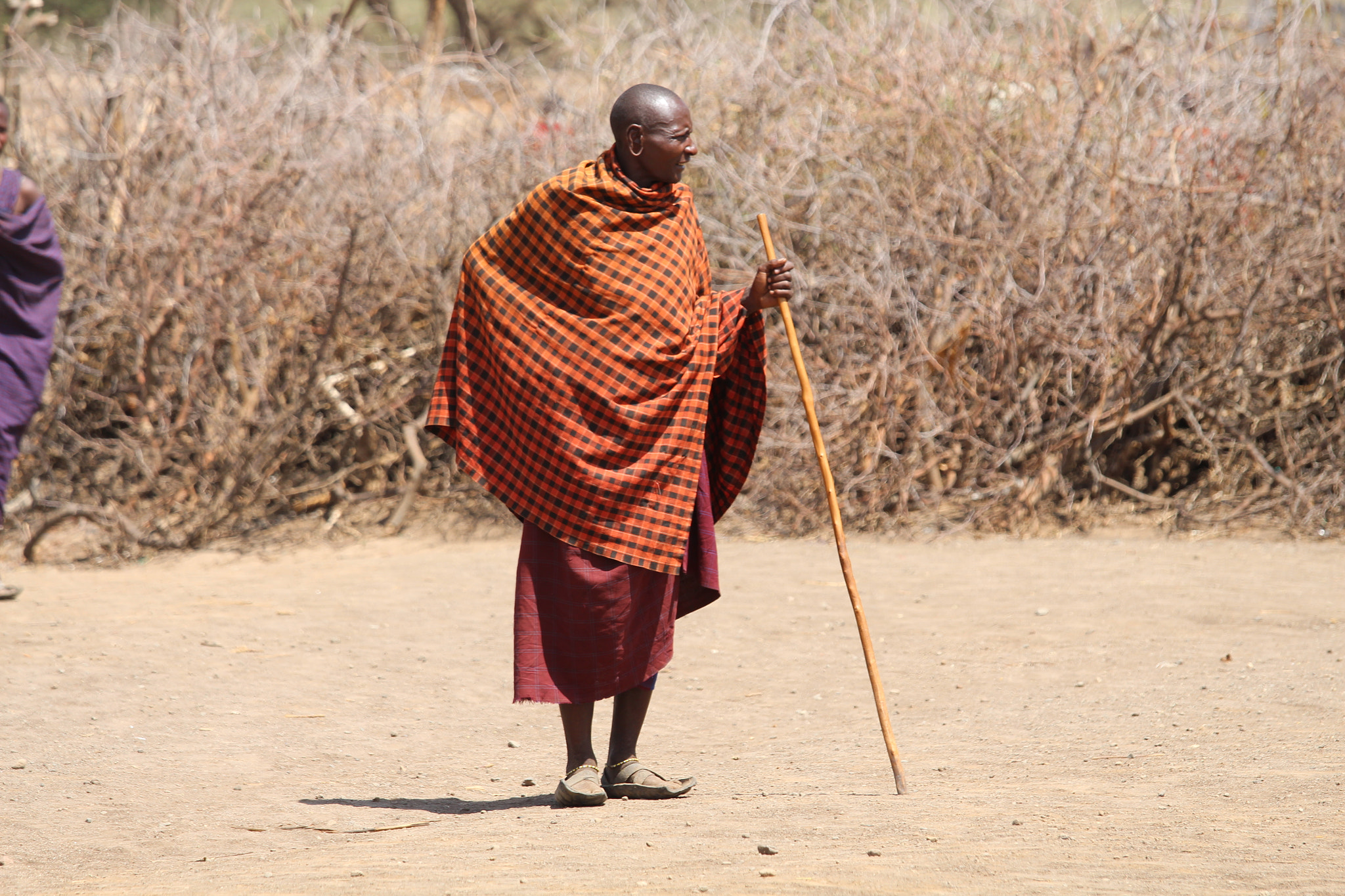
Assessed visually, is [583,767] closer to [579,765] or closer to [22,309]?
[579,765]

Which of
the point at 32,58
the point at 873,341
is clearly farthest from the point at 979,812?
the point at 32,58

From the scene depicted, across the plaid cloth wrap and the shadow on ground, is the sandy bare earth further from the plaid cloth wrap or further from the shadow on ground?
the plaid cloth wrap

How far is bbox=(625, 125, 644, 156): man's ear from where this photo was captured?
318 cm

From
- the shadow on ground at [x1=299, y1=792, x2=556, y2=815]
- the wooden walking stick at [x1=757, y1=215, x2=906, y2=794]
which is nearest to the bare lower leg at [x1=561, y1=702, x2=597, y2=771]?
the shadow on ground at [x1=299, y1=792, x2=556, y2=815]

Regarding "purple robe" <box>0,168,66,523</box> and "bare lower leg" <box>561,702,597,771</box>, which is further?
"purple robe" <box>0,168,66,523</box>

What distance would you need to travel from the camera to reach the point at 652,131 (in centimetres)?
317

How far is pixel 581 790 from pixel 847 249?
16.1 feet

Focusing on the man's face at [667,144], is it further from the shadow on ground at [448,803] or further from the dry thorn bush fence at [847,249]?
the dry thorn bush fence at [847,249]

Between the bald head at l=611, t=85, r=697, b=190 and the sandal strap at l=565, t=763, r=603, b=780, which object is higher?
the bald head at l=611, t=85, r=697, b=190

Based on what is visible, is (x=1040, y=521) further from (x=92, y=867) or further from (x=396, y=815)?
(x=92, y=867)

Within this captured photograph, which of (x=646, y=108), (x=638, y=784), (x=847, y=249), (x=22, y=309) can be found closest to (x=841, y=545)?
(x=638, y=784)

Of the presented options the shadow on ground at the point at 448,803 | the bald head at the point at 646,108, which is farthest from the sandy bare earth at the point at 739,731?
the bald head at the point at 646,108

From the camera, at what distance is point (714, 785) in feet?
11.6

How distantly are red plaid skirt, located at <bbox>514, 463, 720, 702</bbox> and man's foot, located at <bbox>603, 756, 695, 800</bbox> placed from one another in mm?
213
